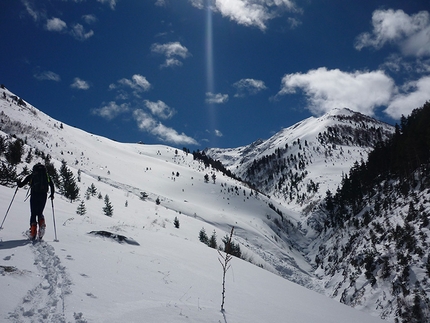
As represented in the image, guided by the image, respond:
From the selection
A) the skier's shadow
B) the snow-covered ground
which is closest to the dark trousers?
the snow-covered ground

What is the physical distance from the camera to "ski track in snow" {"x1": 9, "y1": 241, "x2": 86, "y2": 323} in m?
3.18

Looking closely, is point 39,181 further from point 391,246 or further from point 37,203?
point 391,246

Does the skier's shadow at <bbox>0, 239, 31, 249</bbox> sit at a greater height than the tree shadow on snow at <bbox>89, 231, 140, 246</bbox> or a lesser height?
lesser

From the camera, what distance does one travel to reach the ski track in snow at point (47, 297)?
125 inches

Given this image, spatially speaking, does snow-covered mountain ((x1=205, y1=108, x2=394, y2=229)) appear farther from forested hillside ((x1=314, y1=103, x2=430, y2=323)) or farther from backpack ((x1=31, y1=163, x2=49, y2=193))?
backpack ((x1=31, y1=163, x2=49, y2=193))

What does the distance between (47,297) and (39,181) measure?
5.15 m

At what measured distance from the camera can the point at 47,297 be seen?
3.75m

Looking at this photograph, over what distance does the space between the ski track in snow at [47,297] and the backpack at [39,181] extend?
116 inches

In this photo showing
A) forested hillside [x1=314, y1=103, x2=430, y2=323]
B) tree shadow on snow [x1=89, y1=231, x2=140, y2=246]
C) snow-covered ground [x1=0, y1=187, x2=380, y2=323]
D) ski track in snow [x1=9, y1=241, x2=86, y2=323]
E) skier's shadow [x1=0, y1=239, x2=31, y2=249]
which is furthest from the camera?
forested hillside [x1=314, y1=103, x2=430, y2=323]

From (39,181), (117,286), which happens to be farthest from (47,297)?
(39,181)

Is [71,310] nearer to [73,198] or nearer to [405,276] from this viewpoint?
[73,198]

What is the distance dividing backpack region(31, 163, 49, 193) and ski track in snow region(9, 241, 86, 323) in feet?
9.66

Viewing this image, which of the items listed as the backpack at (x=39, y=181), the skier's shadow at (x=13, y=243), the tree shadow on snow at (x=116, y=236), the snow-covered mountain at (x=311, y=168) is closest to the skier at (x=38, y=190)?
the backpack at (x=39, y=181)

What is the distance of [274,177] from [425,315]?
159054 millimetres
